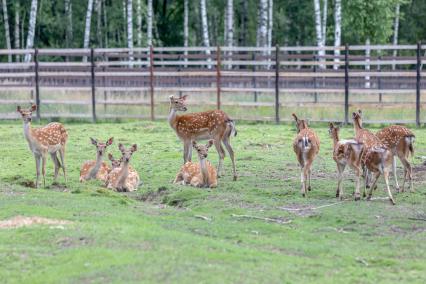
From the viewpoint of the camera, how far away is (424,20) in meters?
54.9

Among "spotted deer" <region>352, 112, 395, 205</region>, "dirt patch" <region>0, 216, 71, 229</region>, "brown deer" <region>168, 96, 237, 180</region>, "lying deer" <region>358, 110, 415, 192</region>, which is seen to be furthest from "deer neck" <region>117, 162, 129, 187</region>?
"lying deer" <region>358, 110, 415, 192</region>

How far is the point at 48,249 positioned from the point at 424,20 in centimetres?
4809

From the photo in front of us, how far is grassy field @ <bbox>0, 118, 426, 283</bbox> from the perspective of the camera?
8500 mm

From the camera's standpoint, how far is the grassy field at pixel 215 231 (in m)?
8.50

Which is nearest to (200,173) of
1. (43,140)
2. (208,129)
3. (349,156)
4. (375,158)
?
(208,129)

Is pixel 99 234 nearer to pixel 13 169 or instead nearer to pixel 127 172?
pixel 127 172

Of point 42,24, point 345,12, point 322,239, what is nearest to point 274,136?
point 322,239

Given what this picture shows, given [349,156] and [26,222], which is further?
[349,156]

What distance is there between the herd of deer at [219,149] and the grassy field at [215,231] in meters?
0.27

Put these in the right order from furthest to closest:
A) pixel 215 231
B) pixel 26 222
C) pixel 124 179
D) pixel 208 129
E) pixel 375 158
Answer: pixel 208 129
pixel 124 179
pixel 375 158
pixel 26 222
pixel 215 231

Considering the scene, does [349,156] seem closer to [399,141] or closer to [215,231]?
[399,141]

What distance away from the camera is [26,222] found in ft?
35.6

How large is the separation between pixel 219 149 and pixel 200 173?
1.40 meters

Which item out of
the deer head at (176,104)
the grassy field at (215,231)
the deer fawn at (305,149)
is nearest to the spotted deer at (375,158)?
the grassy field at (215,231)
